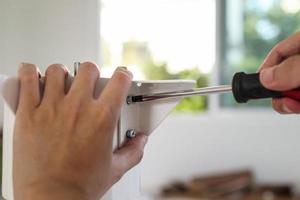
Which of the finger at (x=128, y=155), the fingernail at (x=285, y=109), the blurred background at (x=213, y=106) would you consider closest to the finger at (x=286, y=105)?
the fingernail at (x=285, y=109)

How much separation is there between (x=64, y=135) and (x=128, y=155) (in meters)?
0.09

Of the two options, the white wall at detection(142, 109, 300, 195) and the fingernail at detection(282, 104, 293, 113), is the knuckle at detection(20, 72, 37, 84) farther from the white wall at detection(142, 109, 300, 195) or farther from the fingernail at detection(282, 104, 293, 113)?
the white wall at detection(142, 109, 300, 195)

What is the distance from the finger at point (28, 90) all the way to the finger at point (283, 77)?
22 centimetres

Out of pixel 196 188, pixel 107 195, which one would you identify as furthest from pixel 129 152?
pixel 196 188

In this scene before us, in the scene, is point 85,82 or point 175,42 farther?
point 175,42

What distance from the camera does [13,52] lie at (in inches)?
18.1

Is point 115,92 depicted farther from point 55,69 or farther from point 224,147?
point 224,147

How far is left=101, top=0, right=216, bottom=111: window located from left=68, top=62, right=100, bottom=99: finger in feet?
6.82

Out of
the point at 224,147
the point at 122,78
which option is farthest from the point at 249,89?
the point at 224,147

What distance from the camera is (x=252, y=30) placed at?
2.53m

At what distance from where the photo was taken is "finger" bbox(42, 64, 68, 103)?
38 cm

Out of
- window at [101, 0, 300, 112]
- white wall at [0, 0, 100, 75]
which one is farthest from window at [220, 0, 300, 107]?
white wall at [0, 0, 100, 75]

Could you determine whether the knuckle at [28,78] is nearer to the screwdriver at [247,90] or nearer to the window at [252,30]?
A: the screwdriver at [247,90]

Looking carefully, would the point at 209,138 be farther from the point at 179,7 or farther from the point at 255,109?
the point at 179,7
